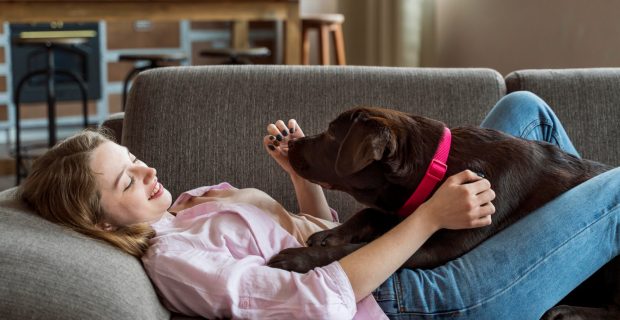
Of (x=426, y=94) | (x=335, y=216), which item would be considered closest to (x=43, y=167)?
(x=335, y=216)

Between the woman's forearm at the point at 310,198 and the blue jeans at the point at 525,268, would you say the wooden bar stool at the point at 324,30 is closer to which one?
the woman's forearm at the point at 310,198

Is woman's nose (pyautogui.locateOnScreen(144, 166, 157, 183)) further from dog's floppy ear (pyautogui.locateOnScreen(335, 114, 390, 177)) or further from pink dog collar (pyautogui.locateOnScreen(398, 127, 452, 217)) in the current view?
pink dog collar (pyautogui.locateOnScreen(398, 127, 452, 217))

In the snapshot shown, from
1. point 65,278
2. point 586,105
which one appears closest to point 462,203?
point 65,278

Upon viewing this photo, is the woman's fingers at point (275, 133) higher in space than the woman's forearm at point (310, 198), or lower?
higher

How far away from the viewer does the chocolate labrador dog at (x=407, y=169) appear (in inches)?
71.8

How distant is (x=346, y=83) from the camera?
254cm

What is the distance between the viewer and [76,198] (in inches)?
71.0

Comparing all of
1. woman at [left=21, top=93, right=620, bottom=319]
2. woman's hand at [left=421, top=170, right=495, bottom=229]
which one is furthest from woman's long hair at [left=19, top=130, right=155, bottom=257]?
woman's hand at [left=421, top=170, right=495, bottom=229]

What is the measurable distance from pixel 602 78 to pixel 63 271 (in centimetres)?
178

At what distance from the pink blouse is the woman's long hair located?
0.06 metres

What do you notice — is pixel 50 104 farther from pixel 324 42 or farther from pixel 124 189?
pixel 124 189

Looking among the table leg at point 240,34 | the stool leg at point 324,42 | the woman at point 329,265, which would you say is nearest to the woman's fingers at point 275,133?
the woman at point 329,265

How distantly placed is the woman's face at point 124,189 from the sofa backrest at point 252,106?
51 centimetres

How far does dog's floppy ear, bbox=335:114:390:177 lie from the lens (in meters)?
1.79
